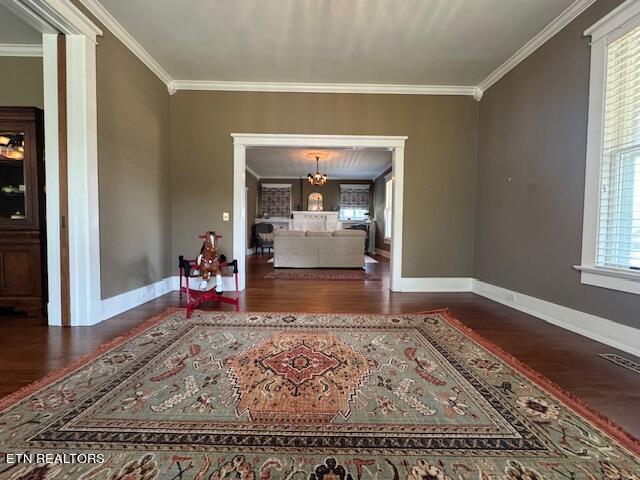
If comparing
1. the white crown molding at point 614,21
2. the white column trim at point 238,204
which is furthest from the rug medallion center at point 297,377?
the white crown molding at point 614,21

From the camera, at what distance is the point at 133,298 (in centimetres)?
313

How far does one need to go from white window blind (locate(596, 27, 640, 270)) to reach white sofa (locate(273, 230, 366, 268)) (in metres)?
4.17

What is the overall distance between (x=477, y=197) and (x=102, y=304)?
15.3 feet

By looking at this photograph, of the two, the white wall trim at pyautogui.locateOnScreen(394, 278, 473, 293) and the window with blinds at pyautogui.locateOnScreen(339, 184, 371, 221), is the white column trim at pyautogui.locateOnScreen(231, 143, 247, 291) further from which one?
the window with blinds at pyautogui.locateOnScreen(339, 184, 371, 221)

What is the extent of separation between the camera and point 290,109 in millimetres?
3945

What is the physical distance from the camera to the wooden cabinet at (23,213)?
2.68 m

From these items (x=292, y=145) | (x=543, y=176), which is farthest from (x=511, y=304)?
(x=292, y=145)

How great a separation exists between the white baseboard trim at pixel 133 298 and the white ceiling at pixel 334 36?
272cm

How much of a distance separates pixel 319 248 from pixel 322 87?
129 inches

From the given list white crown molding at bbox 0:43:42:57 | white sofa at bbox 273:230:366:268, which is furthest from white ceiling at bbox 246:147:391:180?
white crown molding at bbox 0:43:42:57

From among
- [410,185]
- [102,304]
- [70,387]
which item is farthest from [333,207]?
[70,387]

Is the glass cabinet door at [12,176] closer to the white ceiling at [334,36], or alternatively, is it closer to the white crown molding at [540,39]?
the white ceiling at [334,36]

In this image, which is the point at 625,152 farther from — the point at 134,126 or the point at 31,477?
the point at 134,126

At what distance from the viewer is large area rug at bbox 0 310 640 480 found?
3.35 feet
